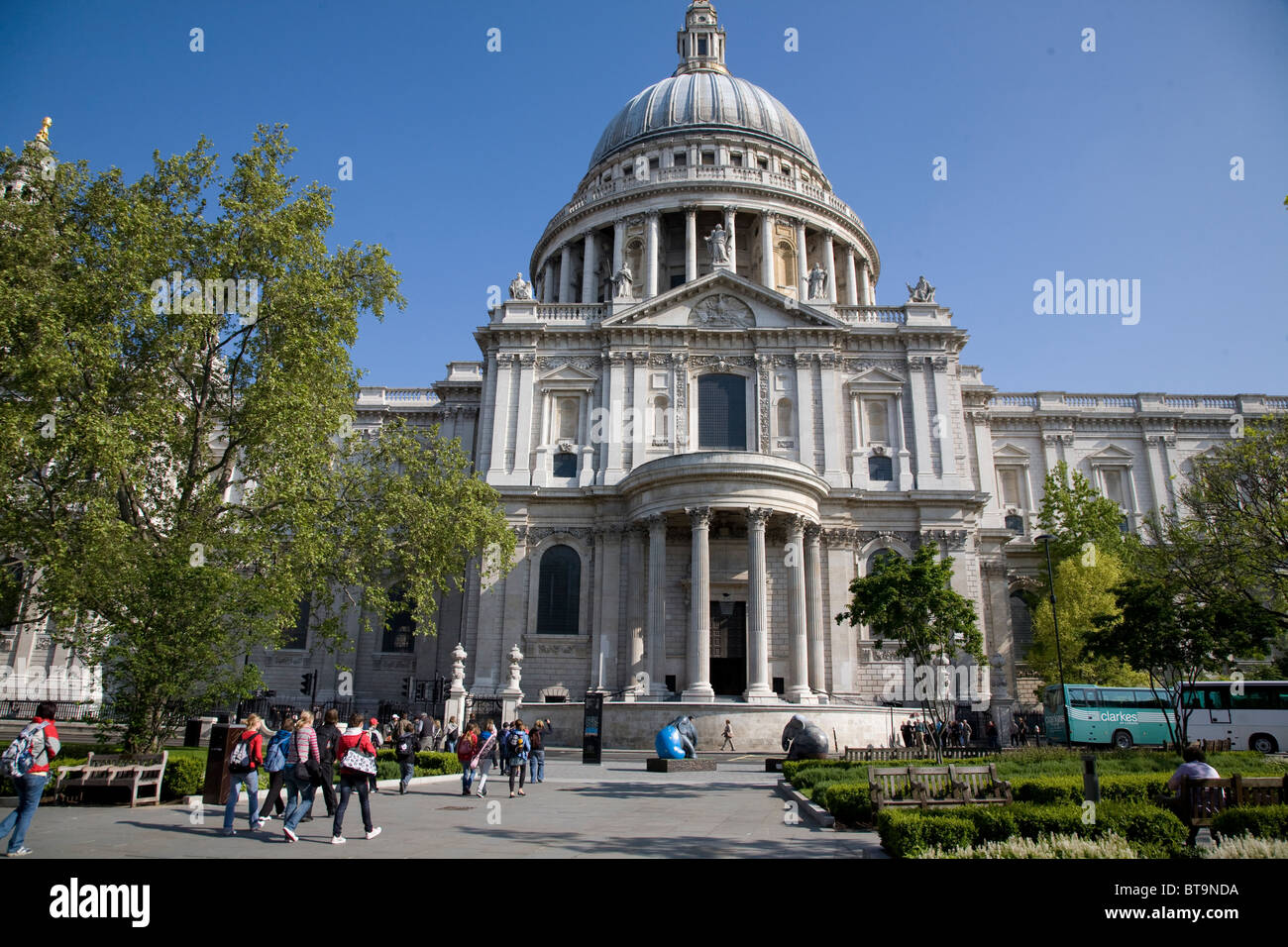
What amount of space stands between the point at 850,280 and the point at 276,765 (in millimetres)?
51985

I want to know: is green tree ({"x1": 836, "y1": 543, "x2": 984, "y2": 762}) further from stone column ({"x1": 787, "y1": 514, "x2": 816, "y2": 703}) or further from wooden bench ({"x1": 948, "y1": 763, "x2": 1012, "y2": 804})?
wooden bench ({"x1": 948, "y1": 763, "x2": 1012, "y2": 804})

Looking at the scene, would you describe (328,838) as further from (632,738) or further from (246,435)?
(632,738)

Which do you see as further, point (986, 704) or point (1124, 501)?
point (1124, 501)

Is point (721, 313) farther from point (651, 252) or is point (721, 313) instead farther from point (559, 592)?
point (559, 592)

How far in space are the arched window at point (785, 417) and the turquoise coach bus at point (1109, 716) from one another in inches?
652

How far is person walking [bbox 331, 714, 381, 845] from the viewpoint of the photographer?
11422mm

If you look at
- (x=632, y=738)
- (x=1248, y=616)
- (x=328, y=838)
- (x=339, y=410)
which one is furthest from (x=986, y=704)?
(x=328, y=838)

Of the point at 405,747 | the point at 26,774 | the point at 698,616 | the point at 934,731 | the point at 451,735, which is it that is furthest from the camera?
the point at 698,616

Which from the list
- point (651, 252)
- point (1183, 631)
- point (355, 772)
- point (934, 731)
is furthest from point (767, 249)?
point (355, 772)

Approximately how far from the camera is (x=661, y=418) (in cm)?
4259

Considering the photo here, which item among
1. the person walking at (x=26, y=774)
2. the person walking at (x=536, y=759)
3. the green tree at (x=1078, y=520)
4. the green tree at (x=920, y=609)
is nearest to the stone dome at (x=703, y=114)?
the green tree at (x=1078, y=520)

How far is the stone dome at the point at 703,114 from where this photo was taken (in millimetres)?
62469

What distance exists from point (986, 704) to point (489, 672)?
22.3 m

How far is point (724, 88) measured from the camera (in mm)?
65250
